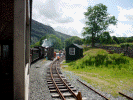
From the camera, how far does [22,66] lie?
2645mm

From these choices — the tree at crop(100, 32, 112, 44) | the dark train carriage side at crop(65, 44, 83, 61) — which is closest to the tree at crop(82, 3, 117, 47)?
the tree at crop(100, 32, 112, 44)

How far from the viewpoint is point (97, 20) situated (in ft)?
111

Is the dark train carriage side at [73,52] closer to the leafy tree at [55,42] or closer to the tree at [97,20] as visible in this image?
the tree at [97,20]

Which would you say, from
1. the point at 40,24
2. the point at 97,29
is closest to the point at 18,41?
the point at 97,29

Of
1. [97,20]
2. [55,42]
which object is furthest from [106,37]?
[55,42]

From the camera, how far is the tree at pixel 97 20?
109 ft

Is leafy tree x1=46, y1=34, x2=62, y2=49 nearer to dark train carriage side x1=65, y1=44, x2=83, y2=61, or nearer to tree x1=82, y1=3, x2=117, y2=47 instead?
tree x1=82, y1=3, x2=117, y2=47

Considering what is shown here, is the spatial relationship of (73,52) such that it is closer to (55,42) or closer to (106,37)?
(106,37)
